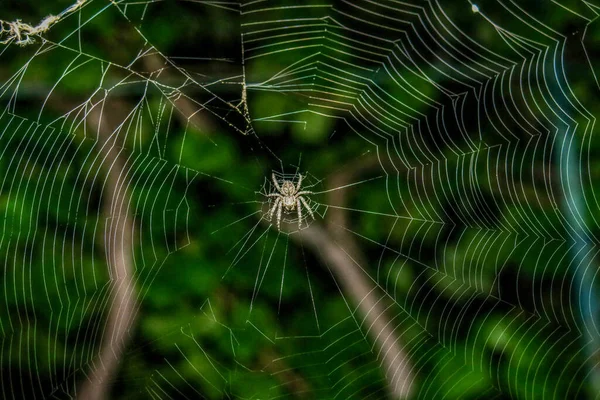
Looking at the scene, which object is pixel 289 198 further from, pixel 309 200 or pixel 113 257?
pixel 113 257

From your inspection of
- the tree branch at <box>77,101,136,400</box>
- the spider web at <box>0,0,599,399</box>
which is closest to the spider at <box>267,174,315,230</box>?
the spider web at <box>0,0,599,399</box>

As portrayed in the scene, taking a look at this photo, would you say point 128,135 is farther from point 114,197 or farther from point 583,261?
point 583,261

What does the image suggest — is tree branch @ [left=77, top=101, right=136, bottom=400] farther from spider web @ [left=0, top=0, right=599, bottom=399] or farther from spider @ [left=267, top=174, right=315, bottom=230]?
spider @ [left=267, top=174, right=315, bottom=230]

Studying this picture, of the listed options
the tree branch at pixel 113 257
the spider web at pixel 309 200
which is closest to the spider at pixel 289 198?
the spider web at pixel 309 200

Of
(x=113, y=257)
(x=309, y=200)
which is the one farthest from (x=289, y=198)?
(x=113, y=257)

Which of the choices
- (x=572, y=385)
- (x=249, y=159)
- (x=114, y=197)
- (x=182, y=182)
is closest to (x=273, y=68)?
(x=249, y=159)
